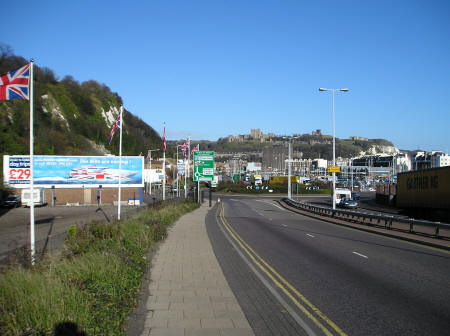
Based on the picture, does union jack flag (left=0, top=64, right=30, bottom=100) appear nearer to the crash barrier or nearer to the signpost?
the crash barrier

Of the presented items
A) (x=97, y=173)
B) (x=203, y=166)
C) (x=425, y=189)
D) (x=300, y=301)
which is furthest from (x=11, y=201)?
(x=300, y=301)

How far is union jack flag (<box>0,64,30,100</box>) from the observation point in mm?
11052

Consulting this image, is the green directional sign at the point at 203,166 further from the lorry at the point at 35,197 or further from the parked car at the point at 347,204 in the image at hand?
the lorry at the point at 35,197

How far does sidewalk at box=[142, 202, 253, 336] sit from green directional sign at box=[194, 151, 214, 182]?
34.3 meters

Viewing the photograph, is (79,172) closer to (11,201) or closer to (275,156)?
(11,201)

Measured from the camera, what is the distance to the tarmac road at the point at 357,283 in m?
6.94

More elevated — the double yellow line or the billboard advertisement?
the billboard advertisement

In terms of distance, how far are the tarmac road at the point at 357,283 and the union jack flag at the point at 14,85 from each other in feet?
23.8

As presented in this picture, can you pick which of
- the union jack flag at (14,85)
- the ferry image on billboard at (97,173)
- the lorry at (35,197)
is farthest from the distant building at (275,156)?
the union jack flag at (14,85)

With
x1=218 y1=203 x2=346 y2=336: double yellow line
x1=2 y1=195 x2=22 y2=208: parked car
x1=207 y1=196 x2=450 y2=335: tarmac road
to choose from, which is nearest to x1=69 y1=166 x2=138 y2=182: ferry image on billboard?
x1=2 y1=195 x2=22 y2=208: parked car

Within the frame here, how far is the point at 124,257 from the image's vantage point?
10.7 m

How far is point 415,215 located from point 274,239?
20.8 metres

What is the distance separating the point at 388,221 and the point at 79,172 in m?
41.8

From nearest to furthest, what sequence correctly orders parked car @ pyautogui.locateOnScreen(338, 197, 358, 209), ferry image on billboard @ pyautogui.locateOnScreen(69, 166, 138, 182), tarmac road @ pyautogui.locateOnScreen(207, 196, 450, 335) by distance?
tarmac road @ pyautogui.locateOnScreen(207, 196, 450, 335), parked car @ pyautogui.locateOnScreen(338, 197, 358, 209), ferry image on billboard @ pyautogui.locateOnScreen(69, 166, 138, 182)
